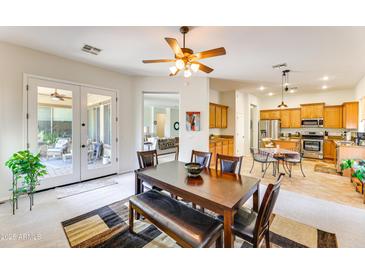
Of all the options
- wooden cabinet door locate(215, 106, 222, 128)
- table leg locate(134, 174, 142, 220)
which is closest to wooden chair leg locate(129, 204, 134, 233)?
table leg locate(134, 174, 142, 220)

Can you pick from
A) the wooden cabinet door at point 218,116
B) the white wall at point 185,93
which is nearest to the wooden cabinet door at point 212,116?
the wooden cabinet door at point 218,116

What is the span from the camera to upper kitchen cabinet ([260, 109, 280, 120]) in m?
7.57

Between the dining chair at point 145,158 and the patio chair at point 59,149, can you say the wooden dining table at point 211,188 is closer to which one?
the dining chair at point 145,158

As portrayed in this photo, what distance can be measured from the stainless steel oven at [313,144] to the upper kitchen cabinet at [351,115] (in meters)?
0.95

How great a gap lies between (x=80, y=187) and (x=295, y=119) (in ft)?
27.2

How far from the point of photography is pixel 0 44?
2703mm

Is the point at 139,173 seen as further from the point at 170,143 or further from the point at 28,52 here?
the point at 170,143

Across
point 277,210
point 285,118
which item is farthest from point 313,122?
point 277,210

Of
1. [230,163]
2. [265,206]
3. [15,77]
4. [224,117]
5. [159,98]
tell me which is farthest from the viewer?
[159,98]

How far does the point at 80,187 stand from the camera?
11.2ft

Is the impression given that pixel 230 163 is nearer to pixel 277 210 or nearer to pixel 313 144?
pixel 277 210

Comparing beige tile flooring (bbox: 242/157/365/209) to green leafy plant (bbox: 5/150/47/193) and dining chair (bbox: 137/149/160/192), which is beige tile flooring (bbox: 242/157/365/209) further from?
green leafy plant (bbox: 5/150/47/193)
